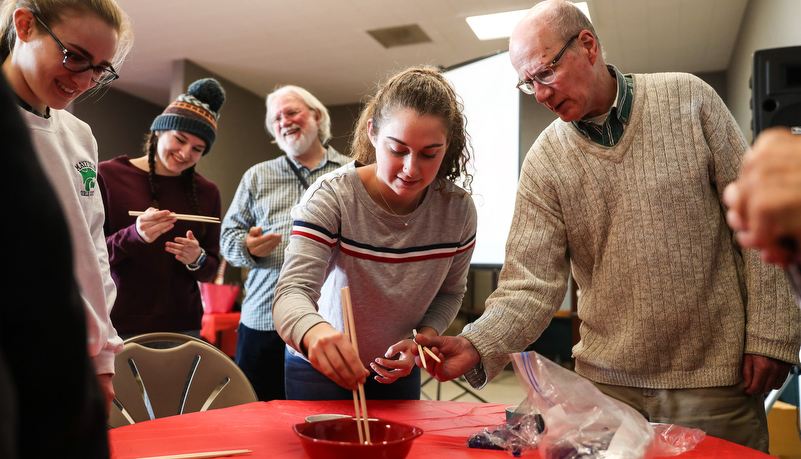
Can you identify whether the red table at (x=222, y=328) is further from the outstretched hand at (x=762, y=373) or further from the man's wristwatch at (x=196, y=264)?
the outstretched hand at (x=762, y=373)

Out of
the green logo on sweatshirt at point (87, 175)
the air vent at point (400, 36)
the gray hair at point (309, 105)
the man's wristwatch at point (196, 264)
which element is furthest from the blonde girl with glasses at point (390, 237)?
the air vent at point (400, 36)

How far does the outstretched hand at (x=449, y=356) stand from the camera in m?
1.16

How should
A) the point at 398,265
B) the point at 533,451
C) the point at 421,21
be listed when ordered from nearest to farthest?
the point at 533,451 < the point at 398,265 < the point at 421,21

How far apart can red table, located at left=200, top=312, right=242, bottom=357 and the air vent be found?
2.66 metres

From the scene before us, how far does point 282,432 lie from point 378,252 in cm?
49

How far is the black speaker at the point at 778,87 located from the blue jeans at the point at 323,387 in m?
1.30

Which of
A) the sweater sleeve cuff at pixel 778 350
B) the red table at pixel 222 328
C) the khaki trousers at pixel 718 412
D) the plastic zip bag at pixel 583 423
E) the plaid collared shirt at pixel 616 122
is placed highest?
the plaid collared shirt at pixel 616 122

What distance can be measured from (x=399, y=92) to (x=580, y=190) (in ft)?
1.57

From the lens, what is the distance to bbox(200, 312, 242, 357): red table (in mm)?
4465

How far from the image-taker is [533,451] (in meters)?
0.95

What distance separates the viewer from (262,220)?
2.48 metres

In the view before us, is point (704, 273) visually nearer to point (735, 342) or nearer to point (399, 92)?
point (735, 342)

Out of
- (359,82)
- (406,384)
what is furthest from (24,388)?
(359,82)

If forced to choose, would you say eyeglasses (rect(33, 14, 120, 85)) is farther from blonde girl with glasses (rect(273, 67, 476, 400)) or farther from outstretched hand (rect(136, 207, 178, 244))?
outstretched hand (rect(136, 207, 178, 244))
